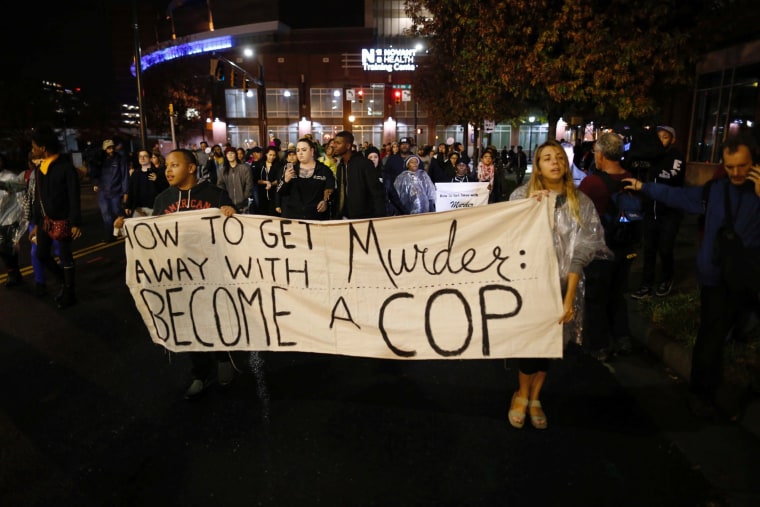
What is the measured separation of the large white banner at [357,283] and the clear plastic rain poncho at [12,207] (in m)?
4.52

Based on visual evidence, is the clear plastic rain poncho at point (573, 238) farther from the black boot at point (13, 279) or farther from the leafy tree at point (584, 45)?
the black boot at point (13, 279)

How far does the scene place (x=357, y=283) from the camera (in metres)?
3.74

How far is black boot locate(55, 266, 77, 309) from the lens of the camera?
671cm

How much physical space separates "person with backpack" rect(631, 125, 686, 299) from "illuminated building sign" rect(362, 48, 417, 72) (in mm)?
49770

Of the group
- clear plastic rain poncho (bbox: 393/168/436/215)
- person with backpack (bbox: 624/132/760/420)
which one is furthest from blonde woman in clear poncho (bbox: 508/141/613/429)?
clear plastic rain poncho (bbox: 393/168/436/215)

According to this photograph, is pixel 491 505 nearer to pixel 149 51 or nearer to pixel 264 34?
pixel 264 34

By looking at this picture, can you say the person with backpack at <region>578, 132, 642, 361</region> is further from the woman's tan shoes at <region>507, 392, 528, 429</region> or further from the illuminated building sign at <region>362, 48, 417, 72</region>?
the illuminated building sign at <region>362, 48, 417, 72</region>

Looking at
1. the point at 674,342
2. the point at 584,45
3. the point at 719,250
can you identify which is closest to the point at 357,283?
the point at 719,250

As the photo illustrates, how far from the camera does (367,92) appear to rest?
56219 millimetres

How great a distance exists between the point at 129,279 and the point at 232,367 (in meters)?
1.03

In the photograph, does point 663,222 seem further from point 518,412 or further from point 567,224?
point 518,412

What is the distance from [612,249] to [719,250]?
1.25 metres

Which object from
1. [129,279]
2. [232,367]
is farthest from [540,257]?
[129,279]

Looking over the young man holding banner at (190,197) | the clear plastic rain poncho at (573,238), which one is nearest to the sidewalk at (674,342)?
the clear plastic rain poncho at (573,238)
